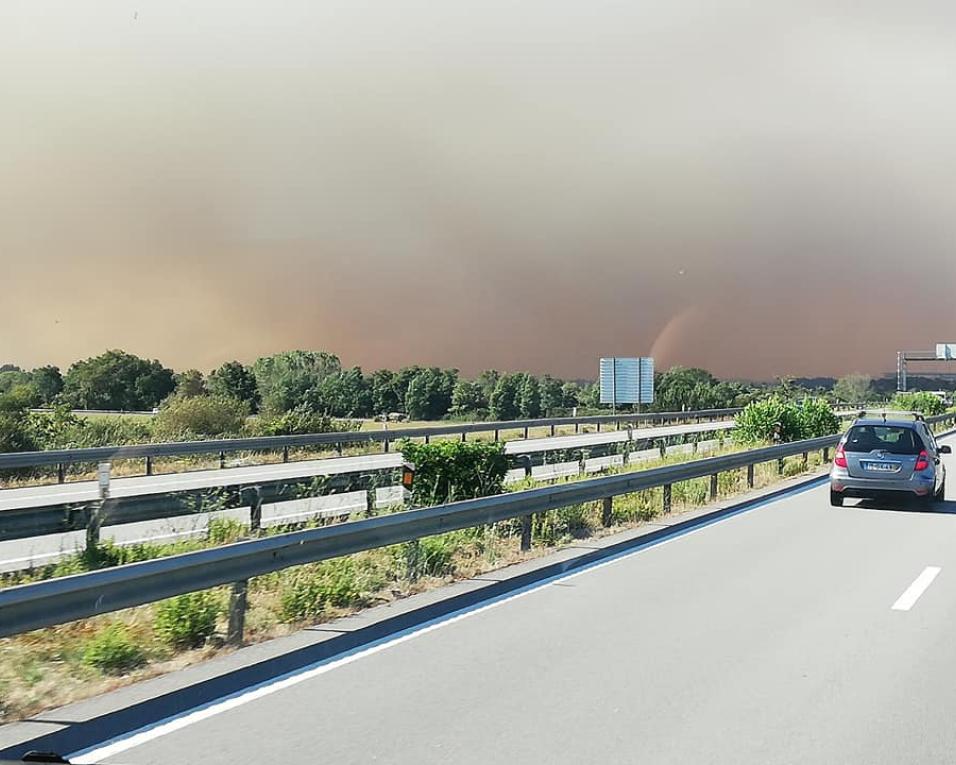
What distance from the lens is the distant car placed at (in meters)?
16.6

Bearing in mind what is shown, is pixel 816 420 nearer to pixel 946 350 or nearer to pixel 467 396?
pixel 467 396

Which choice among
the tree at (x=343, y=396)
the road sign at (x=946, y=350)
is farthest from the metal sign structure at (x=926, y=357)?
the tree at (x=343, y=396)

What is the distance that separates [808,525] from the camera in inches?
579

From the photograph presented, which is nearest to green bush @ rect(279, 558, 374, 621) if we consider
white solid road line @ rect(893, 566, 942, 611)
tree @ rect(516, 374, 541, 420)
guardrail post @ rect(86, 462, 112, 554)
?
guardrail post @ rect(86, 462, 112, 554)

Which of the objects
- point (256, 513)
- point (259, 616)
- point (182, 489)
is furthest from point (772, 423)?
point (259, 616)

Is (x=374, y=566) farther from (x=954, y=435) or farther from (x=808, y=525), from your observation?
(x=954, y=435)

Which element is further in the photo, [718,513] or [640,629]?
[718,513]

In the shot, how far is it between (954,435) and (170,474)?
136ft

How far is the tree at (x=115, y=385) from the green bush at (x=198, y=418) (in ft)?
132

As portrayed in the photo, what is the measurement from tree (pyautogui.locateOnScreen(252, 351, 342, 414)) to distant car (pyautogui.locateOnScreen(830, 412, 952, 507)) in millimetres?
57613

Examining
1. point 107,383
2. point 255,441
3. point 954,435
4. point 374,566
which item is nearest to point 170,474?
point 255,441

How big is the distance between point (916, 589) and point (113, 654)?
724 centimetres

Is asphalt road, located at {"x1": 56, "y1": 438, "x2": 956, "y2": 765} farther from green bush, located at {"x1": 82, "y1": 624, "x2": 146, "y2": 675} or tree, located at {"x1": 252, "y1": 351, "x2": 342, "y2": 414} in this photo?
tree, located at {"x1": 252, "y1": 351, "x2": 342, "y2": 414}

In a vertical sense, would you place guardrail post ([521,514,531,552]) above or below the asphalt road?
above
